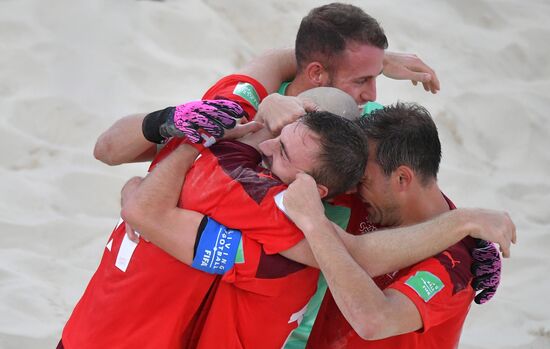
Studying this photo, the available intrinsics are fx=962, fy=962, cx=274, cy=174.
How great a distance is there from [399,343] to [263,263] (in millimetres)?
508

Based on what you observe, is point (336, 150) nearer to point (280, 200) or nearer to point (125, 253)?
point (280, 200)

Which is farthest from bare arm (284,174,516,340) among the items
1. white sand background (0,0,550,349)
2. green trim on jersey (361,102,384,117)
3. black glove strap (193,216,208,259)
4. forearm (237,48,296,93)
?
white sand background (0,0,550,349)

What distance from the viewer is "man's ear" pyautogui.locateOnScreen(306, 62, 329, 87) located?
→ 310 centimetres

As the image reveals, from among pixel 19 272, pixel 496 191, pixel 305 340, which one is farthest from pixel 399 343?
pixel 496 191

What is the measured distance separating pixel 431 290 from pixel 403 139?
0.44 meters

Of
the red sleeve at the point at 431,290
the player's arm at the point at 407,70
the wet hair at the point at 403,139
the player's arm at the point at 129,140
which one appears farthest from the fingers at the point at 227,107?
the player's arm at the point at 407,70

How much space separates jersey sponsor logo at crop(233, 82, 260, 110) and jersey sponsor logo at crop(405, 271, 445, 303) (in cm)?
74

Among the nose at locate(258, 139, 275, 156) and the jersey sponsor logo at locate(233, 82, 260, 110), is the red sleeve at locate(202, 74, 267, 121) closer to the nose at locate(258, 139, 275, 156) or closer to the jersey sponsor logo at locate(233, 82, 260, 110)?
the jersey sponsor logo at locate(233, 82, 260, 110)

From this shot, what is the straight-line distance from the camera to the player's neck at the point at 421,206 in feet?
9.18

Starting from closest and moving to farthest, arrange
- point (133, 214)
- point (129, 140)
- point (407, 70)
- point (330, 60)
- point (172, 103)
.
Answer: point (133, 214) → point (129, 140) → point (330, 60) → point (407, 70) → point (172, 103)

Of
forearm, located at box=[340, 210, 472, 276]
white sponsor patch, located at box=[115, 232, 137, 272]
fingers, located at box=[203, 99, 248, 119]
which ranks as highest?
fingers, located at box=[203, 99, 248, 119]

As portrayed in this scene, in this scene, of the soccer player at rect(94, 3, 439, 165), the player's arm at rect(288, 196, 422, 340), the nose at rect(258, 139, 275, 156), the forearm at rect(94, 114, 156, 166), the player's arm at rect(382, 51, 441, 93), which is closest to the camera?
the player's arm at rect(288, 196, 422, 340)

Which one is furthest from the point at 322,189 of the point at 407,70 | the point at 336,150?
the point at 407,70

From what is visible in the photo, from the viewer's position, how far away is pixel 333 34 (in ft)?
10.2
